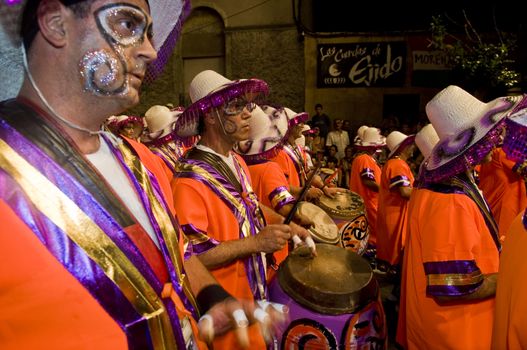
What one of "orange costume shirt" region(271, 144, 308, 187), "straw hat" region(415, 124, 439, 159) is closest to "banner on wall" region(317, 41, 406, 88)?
"orange costume shirt" region(271, 144, 308, 187)

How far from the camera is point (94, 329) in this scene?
3.52 ft

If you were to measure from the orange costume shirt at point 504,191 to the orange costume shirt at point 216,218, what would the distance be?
4.37 m

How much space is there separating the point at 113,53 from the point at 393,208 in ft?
17.9

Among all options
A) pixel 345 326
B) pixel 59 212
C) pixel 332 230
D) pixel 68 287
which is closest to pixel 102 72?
pixel 59 212

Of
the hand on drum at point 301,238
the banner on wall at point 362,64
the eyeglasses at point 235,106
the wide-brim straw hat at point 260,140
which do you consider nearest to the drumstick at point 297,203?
the hand on drum at point 301,238

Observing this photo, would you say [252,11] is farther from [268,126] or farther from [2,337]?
[2,337]

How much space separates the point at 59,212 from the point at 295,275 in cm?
185

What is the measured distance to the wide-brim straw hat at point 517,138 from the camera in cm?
179

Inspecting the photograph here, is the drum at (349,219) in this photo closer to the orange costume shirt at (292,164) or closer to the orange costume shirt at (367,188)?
the orange costume shirt at (292,164)

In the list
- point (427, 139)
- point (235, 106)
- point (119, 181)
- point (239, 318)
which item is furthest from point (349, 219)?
point (119, 181)

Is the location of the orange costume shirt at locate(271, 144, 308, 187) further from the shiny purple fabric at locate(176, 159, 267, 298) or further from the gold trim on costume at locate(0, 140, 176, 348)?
the gold trim on costume at locate(0, 140, 176, 348)

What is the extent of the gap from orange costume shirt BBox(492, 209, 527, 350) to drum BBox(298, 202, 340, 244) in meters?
2.36

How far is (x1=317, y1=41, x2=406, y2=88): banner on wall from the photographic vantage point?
51.0 ft

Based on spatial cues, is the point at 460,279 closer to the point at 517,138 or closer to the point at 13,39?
the point at 517,138
